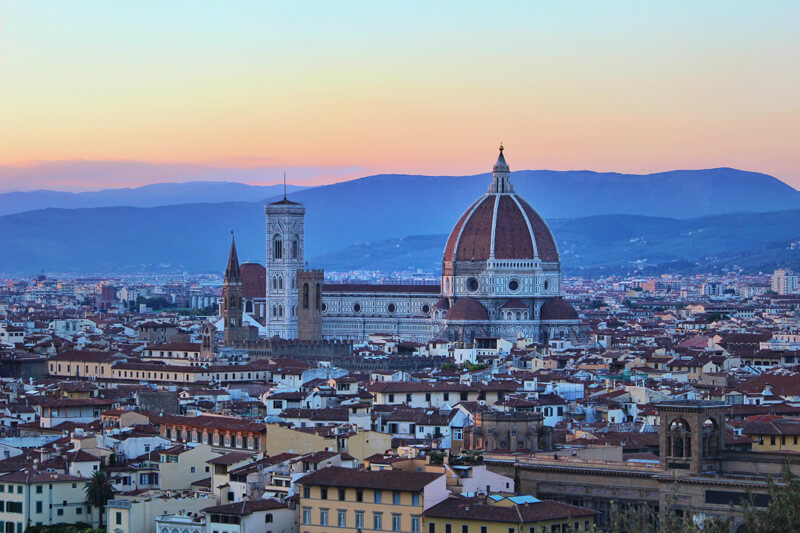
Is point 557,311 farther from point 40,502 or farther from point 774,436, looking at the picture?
point 40,502

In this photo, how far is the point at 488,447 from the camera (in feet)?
162

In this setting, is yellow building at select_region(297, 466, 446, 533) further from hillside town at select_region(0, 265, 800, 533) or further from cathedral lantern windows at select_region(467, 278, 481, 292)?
cathedral lantern windows at select_region(467, 278, 481, 292)

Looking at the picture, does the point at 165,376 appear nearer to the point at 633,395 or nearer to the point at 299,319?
the point at 633,395

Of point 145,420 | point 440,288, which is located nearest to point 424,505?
point 145,420

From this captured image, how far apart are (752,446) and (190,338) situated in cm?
7482

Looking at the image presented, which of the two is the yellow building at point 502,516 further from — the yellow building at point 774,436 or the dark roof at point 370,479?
the yellow building at point 774,436

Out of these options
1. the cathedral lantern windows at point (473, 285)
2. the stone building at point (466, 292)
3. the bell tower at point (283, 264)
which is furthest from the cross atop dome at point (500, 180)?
the bell tower at point (283, 264)

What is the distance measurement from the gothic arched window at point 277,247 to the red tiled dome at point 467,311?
13430 millimetres

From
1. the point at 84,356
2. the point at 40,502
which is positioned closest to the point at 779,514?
the point at 40,502

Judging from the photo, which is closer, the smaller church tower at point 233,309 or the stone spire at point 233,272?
the smaller church tower at point 233,309

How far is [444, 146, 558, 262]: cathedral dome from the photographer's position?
126069 mm

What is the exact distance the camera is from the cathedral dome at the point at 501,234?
12607 cm

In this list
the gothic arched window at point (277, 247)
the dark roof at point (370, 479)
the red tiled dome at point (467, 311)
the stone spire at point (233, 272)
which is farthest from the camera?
the gothic arched window at point (277, 247)

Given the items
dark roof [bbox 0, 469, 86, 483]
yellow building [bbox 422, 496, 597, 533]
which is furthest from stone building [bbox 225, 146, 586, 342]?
yellow building [bbox 422, 496, 597, 533]
